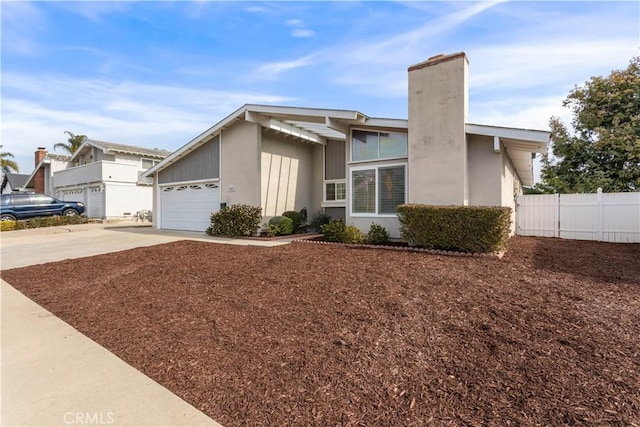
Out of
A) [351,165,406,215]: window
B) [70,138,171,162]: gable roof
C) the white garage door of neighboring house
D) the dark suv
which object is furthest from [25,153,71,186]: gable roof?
[351,165,406,215]: window

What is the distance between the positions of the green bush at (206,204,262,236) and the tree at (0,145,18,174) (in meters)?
44.0

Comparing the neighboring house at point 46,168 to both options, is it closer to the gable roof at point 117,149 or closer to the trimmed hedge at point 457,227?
the gable roof at point 117,149

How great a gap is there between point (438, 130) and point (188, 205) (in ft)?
40.3

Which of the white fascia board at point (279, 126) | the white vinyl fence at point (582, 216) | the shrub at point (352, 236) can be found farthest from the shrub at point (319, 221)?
the white vinyl fence at point (582, 216)

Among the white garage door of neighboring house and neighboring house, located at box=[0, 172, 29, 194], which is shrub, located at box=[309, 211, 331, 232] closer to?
the white garage door of neighboring house

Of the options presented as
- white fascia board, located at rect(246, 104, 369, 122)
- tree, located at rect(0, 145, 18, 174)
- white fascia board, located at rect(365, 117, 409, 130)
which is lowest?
white fascia board, located at rect(365, 117, 409, 130)

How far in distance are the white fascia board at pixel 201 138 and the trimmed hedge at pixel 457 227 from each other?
8.07 metres

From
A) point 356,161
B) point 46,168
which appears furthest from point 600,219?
point 46,168

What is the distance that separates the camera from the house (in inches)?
916

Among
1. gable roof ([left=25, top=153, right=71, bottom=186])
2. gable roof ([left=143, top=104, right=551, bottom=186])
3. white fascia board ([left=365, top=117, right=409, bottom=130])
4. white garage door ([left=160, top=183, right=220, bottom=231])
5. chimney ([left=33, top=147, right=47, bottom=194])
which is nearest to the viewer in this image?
gable roof ([left=143, top=104, right=551, bottom=186])

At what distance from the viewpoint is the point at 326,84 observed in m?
12.7

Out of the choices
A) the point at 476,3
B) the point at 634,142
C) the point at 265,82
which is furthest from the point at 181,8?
the point at 634,142

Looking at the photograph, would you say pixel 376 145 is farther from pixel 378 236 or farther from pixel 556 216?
pixel 556 216

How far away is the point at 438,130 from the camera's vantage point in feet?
30.1
